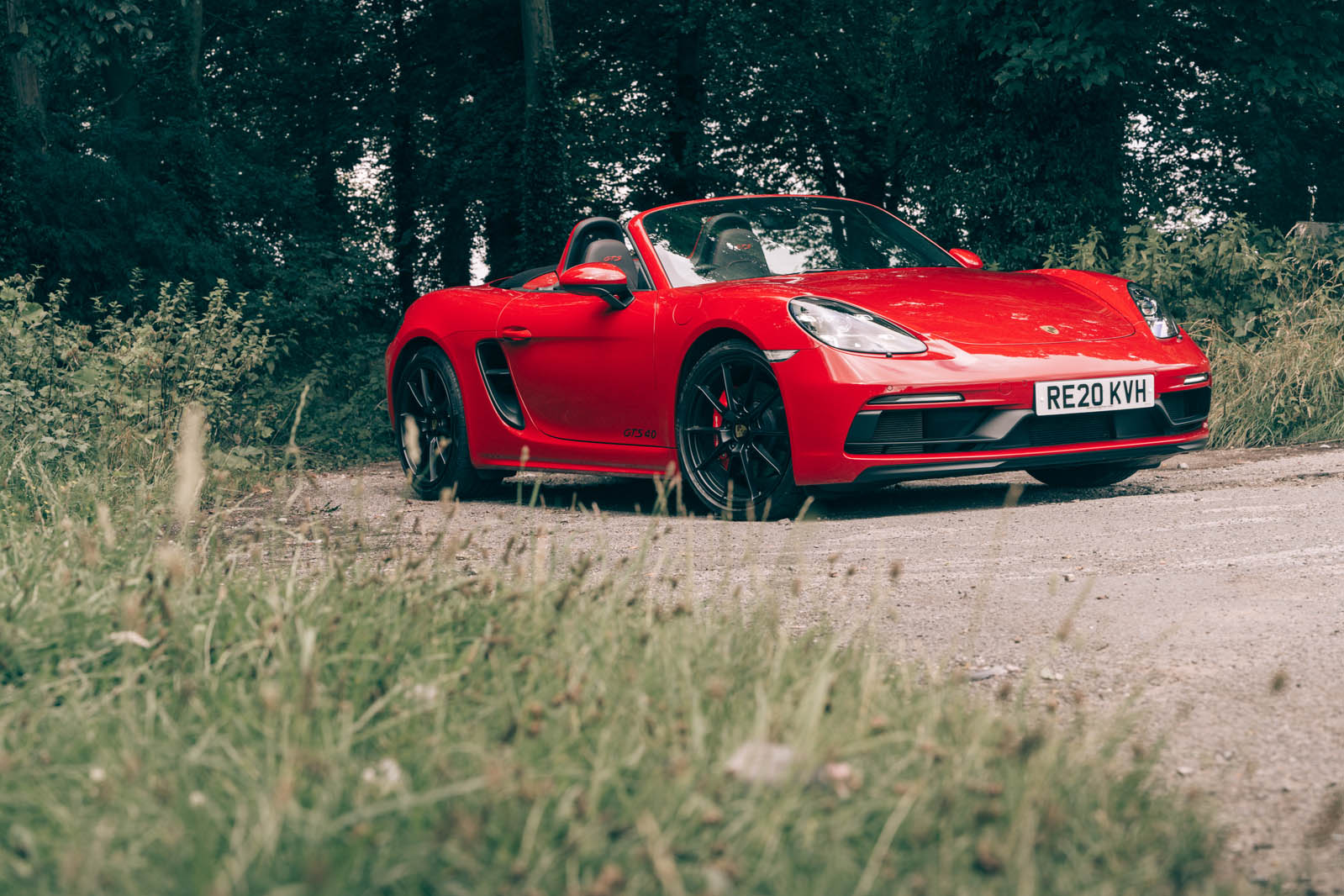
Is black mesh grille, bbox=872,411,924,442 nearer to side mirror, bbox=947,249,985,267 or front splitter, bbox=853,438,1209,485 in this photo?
front splitter, bbox=853,438,1209,485

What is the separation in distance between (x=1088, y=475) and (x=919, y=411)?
1.65m

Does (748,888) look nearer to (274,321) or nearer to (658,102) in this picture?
(274,321)

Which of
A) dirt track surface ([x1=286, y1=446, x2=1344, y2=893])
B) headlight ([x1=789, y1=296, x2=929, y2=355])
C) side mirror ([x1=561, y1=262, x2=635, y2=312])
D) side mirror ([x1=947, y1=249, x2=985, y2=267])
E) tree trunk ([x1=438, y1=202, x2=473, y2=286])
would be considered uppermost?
tree trunk ([x1=438, y1=202, x2=473, y2=286])

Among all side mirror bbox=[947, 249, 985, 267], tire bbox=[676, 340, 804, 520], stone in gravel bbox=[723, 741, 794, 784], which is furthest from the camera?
side mirror bbox=[947, 249, 985, 267]

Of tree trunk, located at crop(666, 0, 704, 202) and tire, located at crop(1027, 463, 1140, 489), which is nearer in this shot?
tire, located at crop(1027, 463, 1140, 489)

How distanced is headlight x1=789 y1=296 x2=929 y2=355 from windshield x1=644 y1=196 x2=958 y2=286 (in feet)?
2.78

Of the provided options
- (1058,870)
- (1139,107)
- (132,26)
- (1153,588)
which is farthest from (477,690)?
(1139,107)

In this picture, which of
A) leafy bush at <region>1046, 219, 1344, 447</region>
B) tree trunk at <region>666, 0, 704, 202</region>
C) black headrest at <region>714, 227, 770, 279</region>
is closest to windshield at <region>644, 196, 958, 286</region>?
black headrest at <region>714, 227, 770, 279</region>

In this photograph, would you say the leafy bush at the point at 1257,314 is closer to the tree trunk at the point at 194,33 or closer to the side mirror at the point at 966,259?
the side mirror at the point at 966,259

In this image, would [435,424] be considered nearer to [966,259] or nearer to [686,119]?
[966,259]

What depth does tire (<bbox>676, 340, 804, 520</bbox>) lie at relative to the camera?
554 centimetres

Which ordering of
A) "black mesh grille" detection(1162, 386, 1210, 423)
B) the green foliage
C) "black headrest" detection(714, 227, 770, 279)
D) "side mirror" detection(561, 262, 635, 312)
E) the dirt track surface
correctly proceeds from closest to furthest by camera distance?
the green foliage → the dirt track surface → "black mesh grille" detection(1162, 386, 1210, 423) → "side mirror" detection(561, 262, 635, 312) → "black headrest" detection(714, 227, 770, 279)

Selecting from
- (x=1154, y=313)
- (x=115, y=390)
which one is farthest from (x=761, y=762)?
(x=115, y=390)

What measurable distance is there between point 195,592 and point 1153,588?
2479 mm
